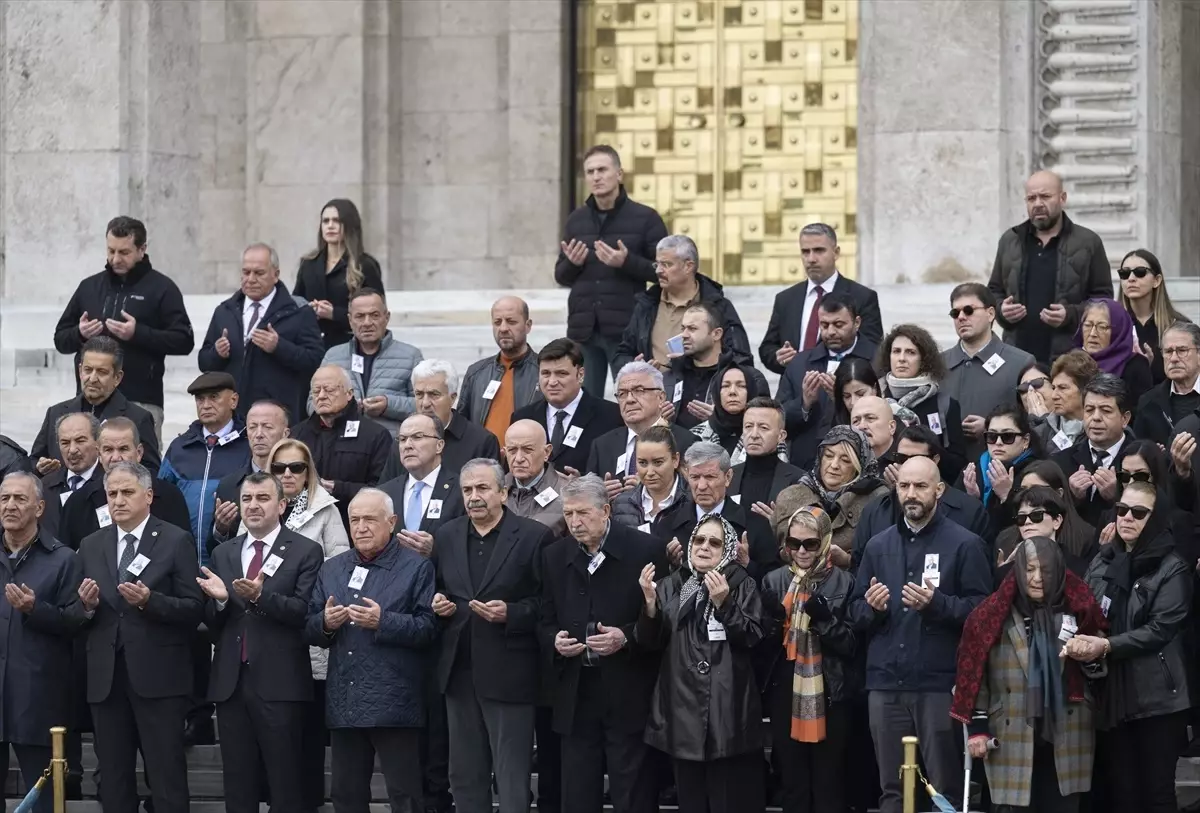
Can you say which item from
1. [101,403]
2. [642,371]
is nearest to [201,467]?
[101,403]

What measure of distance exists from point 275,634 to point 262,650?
106 millimetres

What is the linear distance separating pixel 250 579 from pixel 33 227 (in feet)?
21.6

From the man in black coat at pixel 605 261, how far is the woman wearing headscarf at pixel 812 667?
3.32m

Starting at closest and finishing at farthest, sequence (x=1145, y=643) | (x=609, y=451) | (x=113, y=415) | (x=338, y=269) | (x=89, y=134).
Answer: (x=1145, y=643) → (x=609, y=451) → (x=113, y=415) → (x=338, y=269) → (x=89, y=134)

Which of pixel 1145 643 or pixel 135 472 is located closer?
pixel 1145 643

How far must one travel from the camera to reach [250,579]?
14.2m

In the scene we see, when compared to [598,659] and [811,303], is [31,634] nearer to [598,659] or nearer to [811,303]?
[598,659]

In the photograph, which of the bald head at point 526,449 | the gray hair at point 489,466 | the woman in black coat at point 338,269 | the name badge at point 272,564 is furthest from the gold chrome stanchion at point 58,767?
the woman in black coat at point 338,269

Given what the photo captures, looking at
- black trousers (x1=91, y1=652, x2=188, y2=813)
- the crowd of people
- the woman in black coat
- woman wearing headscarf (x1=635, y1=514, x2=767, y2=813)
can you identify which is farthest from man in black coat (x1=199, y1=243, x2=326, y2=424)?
woman wearing headscarf (x1=635, y1=514, x2=767, y2=813)

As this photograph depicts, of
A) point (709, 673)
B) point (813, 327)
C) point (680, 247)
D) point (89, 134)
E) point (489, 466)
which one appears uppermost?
point (89, 134)

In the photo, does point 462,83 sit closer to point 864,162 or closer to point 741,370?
point 864,162

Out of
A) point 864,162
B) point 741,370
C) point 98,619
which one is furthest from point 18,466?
point 864,162

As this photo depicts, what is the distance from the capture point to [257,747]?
14375mm

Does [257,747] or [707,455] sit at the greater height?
[707,455]
